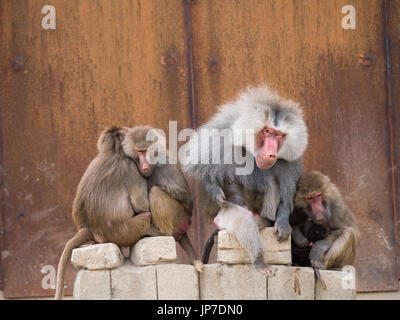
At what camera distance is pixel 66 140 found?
541 cm

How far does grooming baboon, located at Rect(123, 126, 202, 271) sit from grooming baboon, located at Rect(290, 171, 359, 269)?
0.68 m

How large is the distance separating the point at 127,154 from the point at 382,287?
2328 mm

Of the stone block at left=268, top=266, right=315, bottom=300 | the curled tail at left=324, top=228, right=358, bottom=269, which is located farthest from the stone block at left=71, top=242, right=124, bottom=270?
the curled tail at left=324, top=228, right=358, bottom=269

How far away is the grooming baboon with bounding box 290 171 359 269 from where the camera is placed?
4.23 meters

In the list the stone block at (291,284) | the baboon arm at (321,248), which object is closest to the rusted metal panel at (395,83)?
the baboon arm at (321,248)

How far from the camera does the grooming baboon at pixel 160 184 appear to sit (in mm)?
4188

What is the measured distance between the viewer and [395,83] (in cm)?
548

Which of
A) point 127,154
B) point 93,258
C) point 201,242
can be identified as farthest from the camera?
point 201,242

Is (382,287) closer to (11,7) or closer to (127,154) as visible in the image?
(127,154)

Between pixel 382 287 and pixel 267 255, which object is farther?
pixel 382 287

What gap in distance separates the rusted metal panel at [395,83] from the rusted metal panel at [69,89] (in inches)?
61.3

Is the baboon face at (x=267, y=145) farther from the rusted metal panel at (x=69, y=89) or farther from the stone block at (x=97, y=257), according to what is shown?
the rusted metal panel at (x=69, y=89)

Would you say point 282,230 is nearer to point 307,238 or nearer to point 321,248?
point 321,248

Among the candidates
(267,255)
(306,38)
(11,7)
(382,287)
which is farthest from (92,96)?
(382,287)
